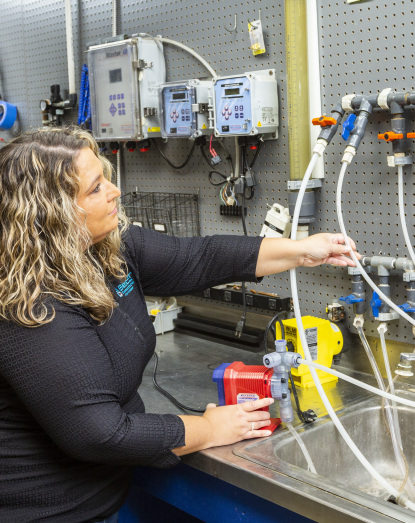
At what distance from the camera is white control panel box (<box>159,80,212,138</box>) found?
218cm

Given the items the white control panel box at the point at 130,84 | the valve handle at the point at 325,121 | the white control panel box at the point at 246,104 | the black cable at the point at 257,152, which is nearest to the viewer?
the valve handle at the point at 325,121

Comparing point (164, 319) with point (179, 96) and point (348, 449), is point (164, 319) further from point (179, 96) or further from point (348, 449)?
point (348, 449)

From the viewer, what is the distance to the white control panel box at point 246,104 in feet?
6.55

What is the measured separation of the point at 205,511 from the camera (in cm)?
149

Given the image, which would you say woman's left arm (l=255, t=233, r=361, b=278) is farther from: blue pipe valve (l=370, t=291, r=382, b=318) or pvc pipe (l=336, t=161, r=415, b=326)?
blue pipe valve (l=370, t=291, r=382, b=318)

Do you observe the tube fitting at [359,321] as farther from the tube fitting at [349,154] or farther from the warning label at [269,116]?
the warning label at [269,116]

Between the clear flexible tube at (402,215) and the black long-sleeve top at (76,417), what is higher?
the clear flexible tube at (402,215)

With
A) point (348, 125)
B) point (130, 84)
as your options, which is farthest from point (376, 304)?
point (130, 84)

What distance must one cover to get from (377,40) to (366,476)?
118 centimetres

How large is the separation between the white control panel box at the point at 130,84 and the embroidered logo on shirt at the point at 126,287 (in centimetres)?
94

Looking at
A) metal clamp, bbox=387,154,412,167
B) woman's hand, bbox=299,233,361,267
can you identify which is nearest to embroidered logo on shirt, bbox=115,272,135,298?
woman's hand, bbox=299,233,361,267

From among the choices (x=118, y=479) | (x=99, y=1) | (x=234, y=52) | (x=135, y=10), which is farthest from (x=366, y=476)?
(x=99, y=1)

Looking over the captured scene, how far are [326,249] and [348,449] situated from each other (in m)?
0.52

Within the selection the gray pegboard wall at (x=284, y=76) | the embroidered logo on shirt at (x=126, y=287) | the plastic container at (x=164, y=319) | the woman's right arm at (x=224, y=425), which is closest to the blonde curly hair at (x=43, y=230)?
the embroidered logo on shirt at (x=126, y=287)
